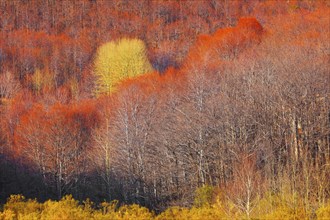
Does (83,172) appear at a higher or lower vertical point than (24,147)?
lower

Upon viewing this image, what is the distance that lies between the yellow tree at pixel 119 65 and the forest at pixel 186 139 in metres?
0.15

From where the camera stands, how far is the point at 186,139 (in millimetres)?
28297

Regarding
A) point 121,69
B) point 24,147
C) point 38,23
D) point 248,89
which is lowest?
point 24,147

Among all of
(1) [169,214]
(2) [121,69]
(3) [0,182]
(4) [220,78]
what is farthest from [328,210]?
(2) [121,69]

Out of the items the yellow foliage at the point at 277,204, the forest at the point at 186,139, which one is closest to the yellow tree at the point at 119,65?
the forest at the point at 186,139

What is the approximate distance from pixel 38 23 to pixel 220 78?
58.1m

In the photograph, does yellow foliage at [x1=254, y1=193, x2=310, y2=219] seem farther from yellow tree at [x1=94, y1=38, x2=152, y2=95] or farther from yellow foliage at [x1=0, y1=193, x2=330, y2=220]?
yellow tree at [x1=94, y1=38, x2=152, y2=95]

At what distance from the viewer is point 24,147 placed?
37.5m

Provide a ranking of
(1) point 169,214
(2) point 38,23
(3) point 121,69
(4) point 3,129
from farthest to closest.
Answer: (2) point 38,23, (3) point 121,69, (4) point 3,129, (1) point 169,214

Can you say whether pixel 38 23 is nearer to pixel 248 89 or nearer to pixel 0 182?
pixel 0 182

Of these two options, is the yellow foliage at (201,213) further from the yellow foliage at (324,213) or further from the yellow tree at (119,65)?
the yellow tree at (119,65)

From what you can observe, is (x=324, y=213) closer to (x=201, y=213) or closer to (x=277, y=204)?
(x=277, y=204)

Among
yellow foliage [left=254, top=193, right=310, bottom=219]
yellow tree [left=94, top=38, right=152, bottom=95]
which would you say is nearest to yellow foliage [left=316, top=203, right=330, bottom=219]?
yellow foliage [left=254, top=193, right=310, bottom=219]

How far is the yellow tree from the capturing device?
54.6m
